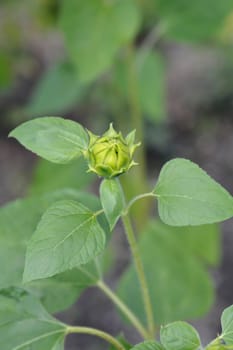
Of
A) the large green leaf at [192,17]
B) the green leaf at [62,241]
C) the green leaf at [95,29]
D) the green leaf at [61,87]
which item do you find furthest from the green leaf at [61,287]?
the green leaf at [61,87]

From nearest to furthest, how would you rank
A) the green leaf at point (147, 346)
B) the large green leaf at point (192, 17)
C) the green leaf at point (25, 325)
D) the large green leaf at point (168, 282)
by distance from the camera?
1. the green leaf at point (147, 346)
2. the green leaf at point (25, 325)
3. the large green leaf at point (168, 282)
4. the large green leaf at point (192, 17)

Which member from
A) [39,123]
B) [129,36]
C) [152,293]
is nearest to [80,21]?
[129,36]

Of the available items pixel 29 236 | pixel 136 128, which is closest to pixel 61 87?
pixel 136 128

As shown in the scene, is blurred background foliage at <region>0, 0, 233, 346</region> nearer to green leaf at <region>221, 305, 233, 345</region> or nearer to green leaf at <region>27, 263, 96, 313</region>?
green leaf at <region>27, 263, 96, 313</region>

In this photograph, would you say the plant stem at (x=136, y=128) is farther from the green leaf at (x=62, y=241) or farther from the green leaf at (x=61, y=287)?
the green leaf at (x=62, y=241)

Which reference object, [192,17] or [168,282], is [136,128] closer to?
[192,17]
